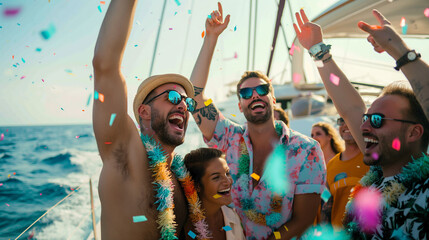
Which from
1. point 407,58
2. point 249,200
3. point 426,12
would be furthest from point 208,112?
point 426,12

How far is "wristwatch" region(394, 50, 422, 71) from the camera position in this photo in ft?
4.36

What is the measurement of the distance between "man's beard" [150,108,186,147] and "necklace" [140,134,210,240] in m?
0.06

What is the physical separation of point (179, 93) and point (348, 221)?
131 centimetres

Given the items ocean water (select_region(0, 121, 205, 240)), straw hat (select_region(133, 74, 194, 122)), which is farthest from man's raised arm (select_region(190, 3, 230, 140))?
ocean water (select_region(0, 121, 205, 240))

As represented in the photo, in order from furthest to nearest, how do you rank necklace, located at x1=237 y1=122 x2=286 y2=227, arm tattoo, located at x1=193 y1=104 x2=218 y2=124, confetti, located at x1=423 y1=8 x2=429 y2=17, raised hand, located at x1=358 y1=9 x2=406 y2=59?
confetti, located at x1=423 y1=8 x2=429 y2=17, arm tattoo, located at x1=193 y1=104 x2=218 y2=124, necklace, located at x1=237 y1=122 x2=286 y2=227, raised hand, located at x1=358 y1=9 x2=406 y2=59

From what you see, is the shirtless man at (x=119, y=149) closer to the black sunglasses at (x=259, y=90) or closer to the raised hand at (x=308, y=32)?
the black sunglasses at (x=259, y=90)

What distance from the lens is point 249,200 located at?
2352mm

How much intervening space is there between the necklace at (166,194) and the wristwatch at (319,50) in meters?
1.24

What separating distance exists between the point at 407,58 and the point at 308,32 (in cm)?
88

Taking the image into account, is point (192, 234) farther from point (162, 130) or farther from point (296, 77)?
point (296, 77)

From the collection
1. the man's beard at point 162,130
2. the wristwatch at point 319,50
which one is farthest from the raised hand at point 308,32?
the man's beard at point 162,130

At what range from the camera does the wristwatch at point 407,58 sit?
4.36ft

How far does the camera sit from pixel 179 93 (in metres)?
1.93

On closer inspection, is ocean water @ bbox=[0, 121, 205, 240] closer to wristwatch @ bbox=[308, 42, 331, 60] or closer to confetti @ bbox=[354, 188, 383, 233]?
wristwatch @ bbox=[308, 42, 331, 60]
